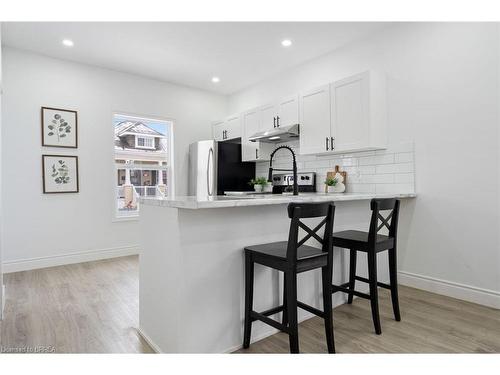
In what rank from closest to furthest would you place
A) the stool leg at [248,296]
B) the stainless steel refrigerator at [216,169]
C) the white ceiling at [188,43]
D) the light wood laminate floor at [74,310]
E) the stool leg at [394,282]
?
the stool leg at [248,296]
the light wood laminate floor at [74,310]
the stool leg at [394,282]
the white ceiling at [188,43]
the stainless steel refrigerator at [216,169]

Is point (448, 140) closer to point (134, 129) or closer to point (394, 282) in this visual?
point (394, 282)

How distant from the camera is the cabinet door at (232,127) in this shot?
16.9 ft

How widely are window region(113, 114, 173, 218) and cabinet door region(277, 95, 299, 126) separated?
1999mm

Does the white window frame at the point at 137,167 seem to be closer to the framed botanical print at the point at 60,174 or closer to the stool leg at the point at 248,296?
the framed botanical print at the point at 60,174

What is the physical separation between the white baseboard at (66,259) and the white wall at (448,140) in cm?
381

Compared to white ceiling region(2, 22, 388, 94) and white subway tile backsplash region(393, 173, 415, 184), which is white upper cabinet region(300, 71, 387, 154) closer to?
white subway tile backsplash region(393, 173, 415, 184)

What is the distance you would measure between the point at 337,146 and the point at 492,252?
176 centimetres

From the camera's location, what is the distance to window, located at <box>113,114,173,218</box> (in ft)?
15.8

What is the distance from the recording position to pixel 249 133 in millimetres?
4918

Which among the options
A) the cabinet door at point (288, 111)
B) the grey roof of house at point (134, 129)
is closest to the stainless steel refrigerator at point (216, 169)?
the grey roof of house at point (134, 129)

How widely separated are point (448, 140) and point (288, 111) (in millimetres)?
1977

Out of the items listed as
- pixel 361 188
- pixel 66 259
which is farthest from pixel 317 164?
pixel 66 259

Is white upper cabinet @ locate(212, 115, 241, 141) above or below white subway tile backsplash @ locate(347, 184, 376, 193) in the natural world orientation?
above

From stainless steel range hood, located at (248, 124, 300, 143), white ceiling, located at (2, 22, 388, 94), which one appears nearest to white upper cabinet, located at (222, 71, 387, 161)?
stainless steel range hood, located at (248, 124, 300, 143)
